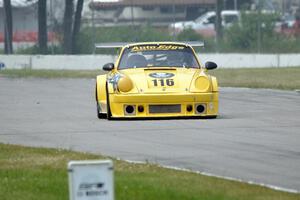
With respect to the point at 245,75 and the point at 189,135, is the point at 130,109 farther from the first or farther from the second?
the point at 245,75

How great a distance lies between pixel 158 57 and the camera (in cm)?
1881

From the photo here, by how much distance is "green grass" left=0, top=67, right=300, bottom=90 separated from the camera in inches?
1140

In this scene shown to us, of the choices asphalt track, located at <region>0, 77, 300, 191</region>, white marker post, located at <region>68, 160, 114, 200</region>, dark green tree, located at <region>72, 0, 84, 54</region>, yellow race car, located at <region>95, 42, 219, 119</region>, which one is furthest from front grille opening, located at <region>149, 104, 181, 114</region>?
dark green tree, located at <region>72, 0, 84, 54</region>

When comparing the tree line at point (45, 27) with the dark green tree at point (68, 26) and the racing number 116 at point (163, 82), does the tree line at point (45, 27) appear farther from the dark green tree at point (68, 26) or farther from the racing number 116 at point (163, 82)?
the racing number 116 at point (163, 82)

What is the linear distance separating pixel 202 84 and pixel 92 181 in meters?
10.00

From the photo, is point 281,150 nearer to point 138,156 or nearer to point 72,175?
point 138,156

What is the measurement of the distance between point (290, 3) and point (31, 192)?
201ft

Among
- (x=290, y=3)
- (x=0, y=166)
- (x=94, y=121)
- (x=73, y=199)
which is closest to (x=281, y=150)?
(x=0, y=166)

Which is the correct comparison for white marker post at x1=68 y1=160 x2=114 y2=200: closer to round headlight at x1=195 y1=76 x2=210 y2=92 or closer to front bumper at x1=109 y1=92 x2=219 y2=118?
front bumper at x1=109 y1=92 x2=219 y2=118

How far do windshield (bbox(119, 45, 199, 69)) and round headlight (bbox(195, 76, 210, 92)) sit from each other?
1.18 m

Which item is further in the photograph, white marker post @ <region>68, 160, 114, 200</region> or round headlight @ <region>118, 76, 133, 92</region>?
round headlight @ <region>118, 76, 133, 92</region>

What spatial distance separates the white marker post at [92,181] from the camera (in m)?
7.53

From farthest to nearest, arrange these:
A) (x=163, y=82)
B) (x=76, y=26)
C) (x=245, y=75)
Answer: (x=76, y=26) < (x=245, y=75) < (x=163, y=82)

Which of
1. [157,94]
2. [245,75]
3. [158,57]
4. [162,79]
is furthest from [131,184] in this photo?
[245,75]
